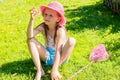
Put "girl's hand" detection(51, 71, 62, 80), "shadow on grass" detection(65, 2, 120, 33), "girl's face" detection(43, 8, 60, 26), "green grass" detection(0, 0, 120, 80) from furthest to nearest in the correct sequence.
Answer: "shadow on grass" detection(65, 2, 120, 33), "green grass" detection(0, 0, 120, 80), "girl's face" detection(43, 8, 60, 26), "girl's hand" detection(51, 71, 62, 80)

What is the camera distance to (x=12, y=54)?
6.60 metres

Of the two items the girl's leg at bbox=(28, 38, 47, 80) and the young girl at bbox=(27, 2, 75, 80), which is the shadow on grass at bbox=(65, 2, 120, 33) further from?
the girl's leg at bbox=(28, 38, 47, 80)

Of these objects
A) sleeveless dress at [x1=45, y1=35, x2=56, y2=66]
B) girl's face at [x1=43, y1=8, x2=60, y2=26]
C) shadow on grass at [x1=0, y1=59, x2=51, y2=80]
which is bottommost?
shadow on grass at [x1=0, y1=59, x2=51, y2=80]

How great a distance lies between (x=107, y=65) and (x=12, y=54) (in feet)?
6.04

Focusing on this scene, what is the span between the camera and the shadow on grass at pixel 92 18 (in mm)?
8052

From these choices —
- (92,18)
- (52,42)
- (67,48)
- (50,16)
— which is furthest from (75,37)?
(50,16)

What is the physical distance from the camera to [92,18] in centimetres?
873

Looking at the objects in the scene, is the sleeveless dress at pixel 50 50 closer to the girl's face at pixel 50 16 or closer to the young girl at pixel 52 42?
the young girl at pixel 52 42

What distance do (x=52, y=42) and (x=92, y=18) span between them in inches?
122

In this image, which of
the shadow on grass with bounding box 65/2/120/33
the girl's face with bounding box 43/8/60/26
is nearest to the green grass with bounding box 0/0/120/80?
the shadow on grass with bounding box 65/2/120/33

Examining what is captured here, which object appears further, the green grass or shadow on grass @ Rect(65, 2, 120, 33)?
shadow on grass @ Rect(65, 2, 120, 33)

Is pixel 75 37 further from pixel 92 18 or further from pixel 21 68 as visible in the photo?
pixel 21 68

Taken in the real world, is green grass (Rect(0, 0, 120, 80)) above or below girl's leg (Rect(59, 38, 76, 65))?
below

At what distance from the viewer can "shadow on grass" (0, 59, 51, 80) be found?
5758mm
